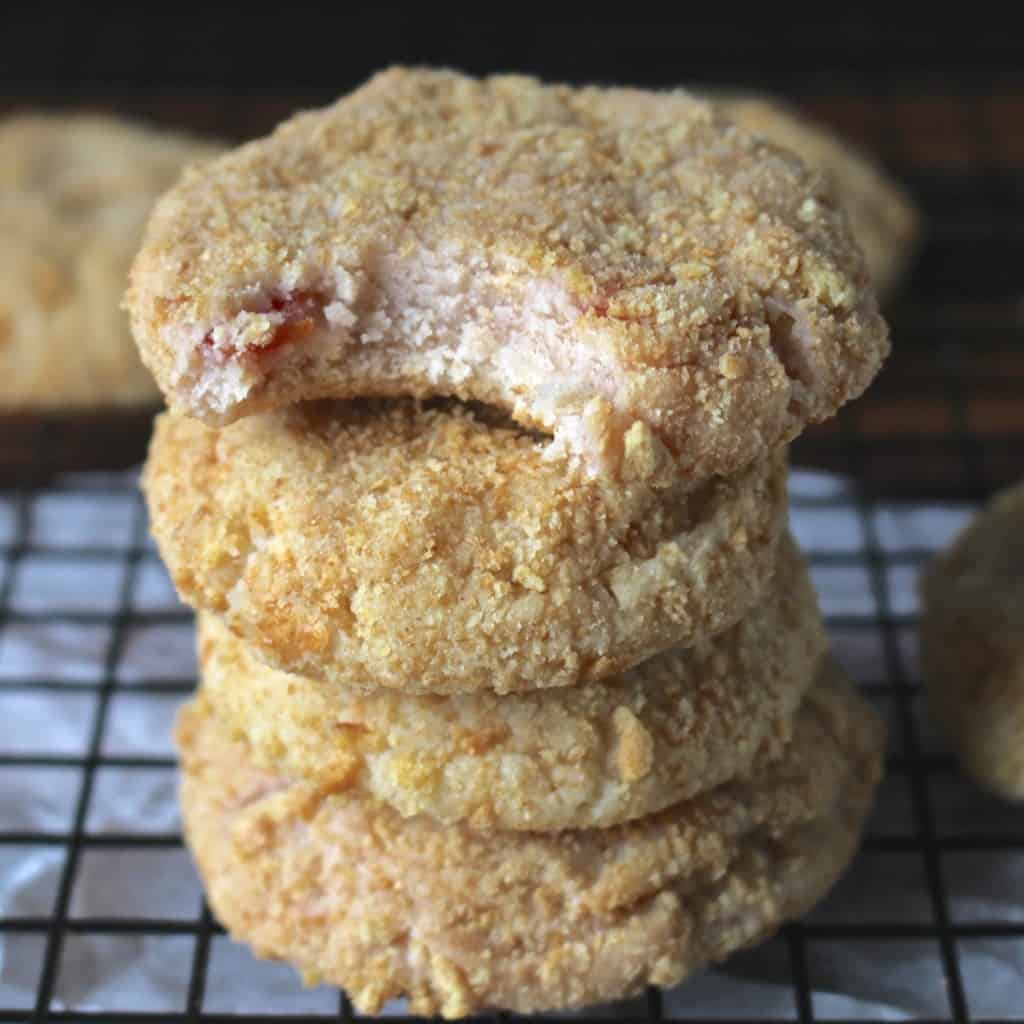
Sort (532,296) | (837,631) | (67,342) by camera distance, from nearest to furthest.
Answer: (532,296), (837,631), (67,342)

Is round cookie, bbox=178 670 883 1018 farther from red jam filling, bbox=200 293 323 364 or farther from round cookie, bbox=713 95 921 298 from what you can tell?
round cookie, bbox=713 95 921 298

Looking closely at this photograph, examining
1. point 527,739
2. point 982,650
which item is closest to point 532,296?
point 527,739

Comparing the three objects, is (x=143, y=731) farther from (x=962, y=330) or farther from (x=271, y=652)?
(x=962, y=330)

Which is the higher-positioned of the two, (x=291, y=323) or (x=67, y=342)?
(x=291, y=323)

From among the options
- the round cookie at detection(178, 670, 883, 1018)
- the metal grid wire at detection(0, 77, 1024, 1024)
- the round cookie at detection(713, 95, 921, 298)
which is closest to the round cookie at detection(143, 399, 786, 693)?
the round cookie at detection(178, 670, 883, 1018)

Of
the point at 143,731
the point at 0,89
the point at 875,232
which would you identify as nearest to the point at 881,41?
the point at 875,232

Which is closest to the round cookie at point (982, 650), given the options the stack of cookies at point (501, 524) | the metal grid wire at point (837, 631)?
the metal grid wire at point (837, 631)

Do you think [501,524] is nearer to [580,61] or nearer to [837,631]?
[837,631]
